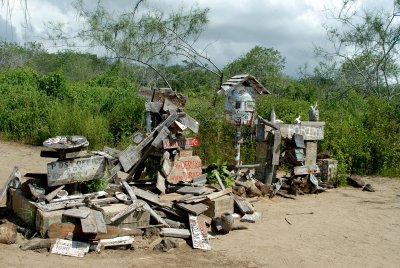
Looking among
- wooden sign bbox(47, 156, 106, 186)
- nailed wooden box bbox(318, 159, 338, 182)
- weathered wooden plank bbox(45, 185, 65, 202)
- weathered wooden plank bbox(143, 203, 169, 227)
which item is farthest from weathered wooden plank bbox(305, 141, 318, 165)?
weathered wooden plank bbox(45, 185, 65, 202)

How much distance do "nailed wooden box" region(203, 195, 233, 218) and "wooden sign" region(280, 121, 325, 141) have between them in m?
3.08

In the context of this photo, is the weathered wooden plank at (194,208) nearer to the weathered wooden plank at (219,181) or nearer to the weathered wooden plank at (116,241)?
the weathered wooden plank at (219,181)

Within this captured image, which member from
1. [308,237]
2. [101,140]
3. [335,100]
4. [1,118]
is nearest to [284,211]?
[308,237]

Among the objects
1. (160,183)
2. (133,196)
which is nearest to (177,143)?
(160,183)

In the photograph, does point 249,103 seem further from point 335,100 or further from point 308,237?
point 335,100

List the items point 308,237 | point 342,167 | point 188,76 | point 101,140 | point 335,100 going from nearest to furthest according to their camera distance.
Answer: point 308,237, point 342,167, point 101,140, point 335,100, point 188,76

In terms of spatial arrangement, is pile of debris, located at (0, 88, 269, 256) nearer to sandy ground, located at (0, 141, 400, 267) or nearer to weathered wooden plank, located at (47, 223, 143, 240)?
weathered wooden plank, located at (47, 223, 143, 240)

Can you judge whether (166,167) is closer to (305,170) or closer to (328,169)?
(305,170)

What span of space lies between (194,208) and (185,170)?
1.45 m

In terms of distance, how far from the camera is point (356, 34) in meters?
20.1

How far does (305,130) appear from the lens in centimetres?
1106

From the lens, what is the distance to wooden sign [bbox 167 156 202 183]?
28.8ft

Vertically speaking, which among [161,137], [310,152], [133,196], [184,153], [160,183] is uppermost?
[161,137]

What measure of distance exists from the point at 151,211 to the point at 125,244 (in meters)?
0.91
